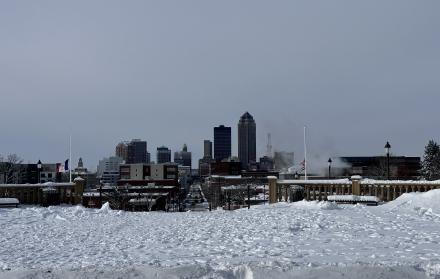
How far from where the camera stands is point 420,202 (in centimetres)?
1708

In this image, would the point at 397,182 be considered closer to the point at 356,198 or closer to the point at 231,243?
the point at 356,198

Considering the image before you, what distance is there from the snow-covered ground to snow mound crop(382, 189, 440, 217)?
37mm

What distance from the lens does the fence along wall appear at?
63.5ft

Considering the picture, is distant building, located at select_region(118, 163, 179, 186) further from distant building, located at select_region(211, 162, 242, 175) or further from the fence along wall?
the fence along wall

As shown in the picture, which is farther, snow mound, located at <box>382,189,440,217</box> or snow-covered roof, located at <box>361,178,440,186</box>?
snow-covered roof, located at <box>361,178,440,186</box>

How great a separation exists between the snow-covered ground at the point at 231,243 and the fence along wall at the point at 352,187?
216 centimetres

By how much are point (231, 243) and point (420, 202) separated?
9.31 m

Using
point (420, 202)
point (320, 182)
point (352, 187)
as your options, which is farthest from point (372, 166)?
point (420, 202)

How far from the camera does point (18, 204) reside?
779 inches

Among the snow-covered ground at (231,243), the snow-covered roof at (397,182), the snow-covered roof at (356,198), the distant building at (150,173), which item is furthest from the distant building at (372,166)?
the snow-covered ground at (231,243)

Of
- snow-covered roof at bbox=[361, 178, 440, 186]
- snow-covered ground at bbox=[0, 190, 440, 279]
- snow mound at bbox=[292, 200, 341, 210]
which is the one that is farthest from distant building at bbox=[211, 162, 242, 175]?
snow-covered ground at bbox=[0, 190, 440, 279]

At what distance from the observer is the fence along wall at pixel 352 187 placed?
19.3 m

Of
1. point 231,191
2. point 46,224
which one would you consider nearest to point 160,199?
point 231,191

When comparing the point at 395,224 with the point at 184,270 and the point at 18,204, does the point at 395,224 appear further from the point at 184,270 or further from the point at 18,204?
the point at 18,204
